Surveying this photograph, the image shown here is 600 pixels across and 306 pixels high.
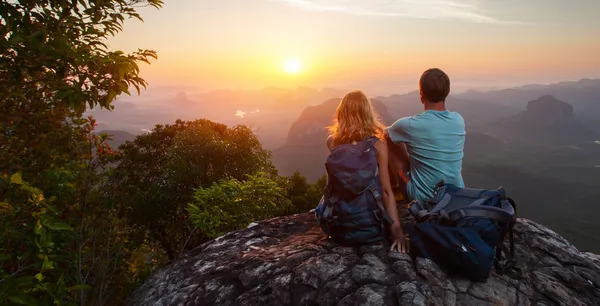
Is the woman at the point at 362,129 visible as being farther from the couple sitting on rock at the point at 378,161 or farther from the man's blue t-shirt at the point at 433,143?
the man's blue t-shirt at the point at 433,143

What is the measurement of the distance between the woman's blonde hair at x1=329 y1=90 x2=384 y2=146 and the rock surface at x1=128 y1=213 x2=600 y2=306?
157 centimetres

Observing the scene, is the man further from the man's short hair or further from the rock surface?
the rock surface

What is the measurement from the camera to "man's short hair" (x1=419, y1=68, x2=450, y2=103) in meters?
4.92

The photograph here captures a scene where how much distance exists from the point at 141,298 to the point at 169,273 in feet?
1.71

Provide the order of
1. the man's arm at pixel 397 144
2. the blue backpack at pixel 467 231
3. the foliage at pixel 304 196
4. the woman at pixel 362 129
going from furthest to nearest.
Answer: the foliage at pixel 304 196 → the man's arm at pixel 397 144 → the woman at pixel 362 129 → the blue backpack at pixel 467 231

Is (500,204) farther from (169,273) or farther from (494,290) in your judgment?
(169,273)

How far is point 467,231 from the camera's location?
3971 mm

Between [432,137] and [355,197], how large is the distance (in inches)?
60.2

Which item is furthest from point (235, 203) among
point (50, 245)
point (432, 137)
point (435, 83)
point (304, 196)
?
point (304, 196)

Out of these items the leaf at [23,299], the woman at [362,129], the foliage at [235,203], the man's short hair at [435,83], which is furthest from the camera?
the foliage at [235,203]

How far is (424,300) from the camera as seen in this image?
3.76 metres

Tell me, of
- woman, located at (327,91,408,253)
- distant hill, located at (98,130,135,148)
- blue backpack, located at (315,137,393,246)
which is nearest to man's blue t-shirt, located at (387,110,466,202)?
woman, located at (327,91,408,253)

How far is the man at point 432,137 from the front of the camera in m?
4.98

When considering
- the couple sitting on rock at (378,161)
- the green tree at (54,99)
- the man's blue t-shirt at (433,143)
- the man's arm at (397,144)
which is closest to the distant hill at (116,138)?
the green tree at (54,99)
